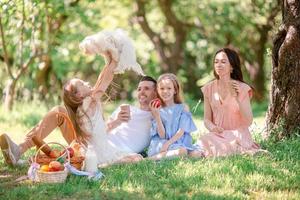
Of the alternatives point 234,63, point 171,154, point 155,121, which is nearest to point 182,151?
point 171,154

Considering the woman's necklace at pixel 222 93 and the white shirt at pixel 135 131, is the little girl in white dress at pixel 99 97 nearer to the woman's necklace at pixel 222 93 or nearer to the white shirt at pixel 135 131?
the white shirt at pixel 135 131

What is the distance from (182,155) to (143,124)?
765 mm

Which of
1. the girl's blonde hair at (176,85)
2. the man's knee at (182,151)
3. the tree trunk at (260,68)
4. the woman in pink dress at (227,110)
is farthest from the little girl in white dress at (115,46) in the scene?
the tree trunk at (260,68)

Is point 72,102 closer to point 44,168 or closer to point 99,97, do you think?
point 99,97

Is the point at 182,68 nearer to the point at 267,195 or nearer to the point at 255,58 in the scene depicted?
the point at 255,58

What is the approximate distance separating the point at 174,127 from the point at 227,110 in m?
0.56

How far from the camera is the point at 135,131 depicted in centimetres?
605

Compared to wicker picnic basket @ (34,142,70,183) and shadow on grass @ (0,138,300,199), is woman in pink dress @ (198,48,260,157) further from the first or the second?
wicker picnic basket @ (34,142,70,183)

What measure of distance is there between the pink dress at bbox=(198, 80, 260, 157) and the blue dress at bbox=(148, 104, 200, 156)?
0.16 meters

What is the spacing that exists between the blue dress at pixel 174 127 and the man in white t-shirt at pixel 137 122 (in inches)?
8.2

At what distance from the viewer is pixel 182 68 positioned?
17141mm

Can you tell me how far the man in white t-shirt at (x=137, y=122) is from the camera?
599 centimetres

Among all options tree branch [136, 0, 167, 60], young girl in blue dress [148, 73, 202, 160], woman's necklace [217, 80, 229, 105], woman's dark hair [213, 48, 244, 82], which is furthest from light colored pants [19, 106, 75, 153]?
tree branch [136, 0, 167, 60]

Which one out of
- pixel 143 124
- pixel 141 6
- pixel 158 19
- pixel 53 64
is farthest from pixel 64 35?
pixel 143 124
